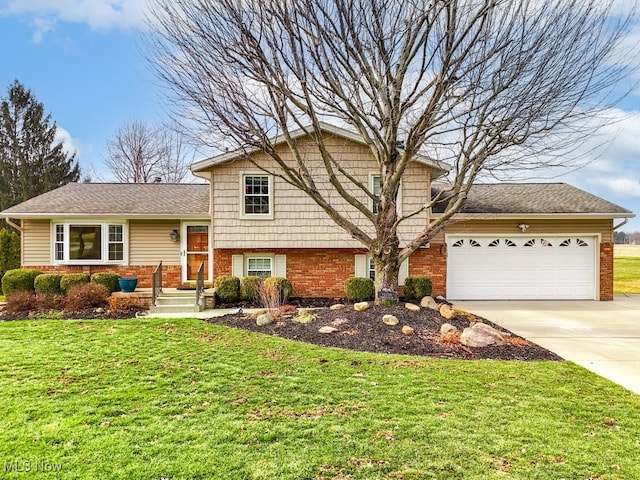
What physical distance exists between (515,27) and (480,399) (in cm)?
683

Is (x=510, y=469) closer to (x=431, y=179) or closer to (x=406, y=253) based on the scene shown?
(x=406, y=253)

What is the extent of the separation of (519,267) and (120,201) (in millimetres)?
13986

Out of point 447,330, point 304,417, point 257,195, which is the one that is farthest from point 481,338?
point 257,195

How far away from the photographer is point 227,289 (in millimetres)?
11875

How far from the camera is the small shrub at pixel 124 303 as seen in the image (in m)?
10.7

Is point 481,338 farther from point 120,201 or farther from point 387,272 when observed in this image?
point 120,201

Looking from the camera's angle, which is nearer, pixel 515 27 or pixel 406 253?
pixel 515 27

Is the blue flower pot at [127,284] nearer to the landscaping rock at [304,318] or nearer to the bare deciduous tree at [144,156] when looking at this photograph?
the landscaping rock at [304,318]

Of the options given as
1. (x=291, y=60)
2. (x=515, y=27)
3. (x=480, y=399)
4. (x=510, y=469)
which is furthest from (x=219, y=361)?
(x=515, y=27)

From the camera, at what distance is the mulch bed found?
22.1ft

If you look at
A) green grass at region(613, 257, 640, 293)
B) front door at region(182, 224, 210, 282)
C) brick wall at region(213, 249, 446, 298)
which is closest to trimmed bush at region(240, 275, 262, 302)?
brick wall at region(213, 249, 446, 298)

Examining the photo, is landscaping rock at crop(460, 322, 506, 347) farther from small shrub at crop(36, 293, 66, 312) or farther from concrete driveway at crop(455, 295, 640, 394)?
small shrub at crop(36, 293, 66, 312)

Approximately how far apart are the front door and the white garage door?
27.1 feet

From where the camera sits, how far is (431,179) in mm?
13180
